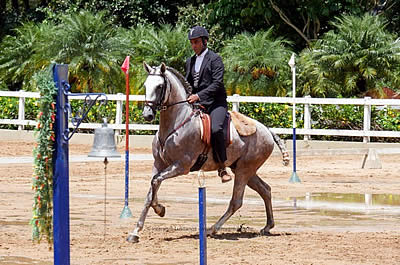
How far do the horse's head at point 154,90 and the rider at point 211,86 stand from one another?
421 millimetres

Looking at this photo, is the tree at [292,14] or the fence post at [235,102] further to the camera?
the tree at [292,14]

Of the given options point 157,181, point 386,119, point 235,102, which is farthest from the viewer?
point 235,102

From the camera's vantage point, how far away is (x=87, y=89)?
32.7 m

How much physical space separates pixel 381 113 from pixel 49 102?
21.3 meters

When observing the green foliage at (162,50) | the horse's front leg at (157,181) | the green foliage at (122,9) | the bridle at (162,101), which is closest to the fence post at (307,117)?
the green foliage at (162,50)

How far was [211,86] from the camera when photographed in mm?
12641

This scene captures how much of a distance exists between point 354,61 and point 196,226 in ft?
56.6

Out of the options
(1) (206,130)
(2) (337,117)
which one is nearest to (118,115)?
(2) (337,117)

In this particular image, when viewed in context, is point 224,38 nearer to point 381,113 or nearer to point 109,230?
point 381,113

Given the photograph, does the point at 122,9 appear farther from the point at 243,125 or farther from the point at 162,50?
the point at 243,125

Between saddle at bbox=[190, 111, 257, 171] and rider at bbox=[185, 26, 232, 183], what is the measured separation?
8cm

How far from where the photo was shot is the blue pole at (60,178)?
7918 mm

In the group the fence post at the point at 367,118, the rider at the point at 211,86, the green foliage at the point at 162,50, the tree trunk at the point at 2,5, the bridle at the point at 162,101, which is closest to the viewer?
the bridle at the point at 162,101

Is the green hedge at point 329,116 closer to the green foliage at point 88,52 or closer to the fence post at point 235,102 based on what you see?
the fence post at point 235,102
